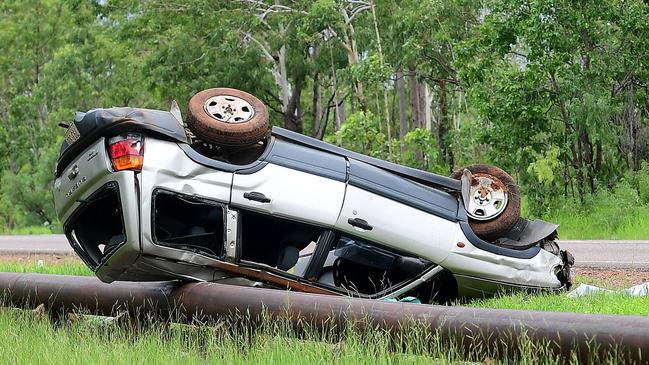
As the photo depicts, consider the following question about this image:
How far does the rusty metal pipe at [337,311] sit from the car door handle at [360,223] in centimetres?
122

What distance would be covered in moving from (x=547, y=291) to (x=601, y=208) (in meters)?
10.3

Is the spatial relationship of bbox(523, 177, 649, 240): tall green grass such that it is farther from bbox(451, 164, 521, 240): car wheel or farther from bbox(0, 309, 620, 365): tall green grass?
bbox(0, 309, 620, 365): tall green grass

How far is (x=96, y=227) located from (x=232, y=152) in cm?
128

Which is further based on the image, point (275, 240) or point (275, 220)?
point (275, 240)

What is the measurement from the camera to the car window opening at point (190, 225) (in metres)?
6.96

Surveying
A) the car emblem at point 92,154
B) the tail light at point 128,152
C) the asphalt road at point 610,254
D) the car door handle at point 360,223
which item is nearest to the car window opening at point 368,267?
the car door handle at point 360,223

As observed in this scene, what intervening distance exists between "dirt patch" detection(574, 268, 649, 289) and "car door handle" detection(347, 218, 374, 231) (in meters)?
3.20

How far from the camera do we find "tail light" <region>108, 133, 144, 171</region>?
662cm

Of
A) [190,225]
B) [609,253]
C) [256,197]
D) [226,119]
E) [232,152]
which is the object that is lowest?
[609,253]

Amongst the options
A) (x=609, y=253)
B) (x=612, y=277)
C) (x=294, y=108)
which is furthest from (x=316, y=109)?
(x=612, y=277)

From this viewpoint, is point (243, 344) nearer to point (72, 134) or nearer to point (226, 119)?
point (226, 119)

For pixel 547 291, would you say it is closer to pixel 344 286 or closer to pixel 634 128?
pixel 344 286

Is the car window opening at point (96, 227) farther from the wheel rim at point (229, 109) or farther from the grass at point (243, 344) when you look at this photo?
the wheel rim at point (229, 109)

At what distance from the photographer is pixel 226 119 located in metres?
7.21
